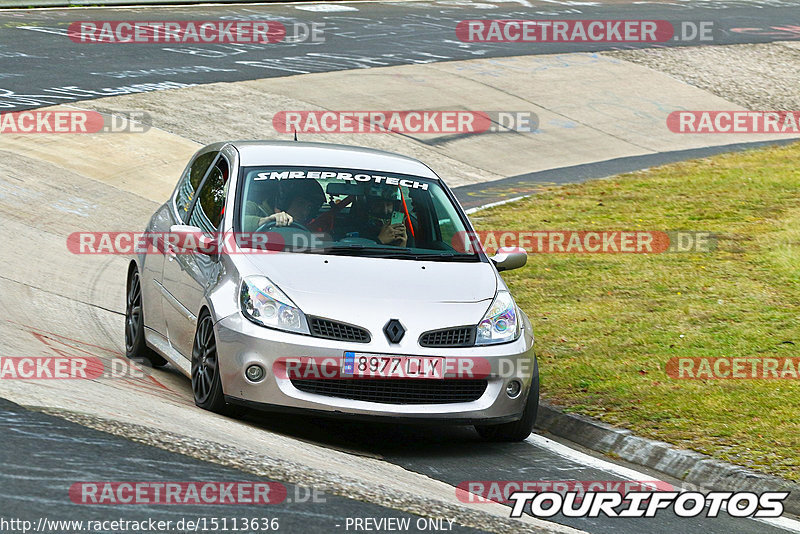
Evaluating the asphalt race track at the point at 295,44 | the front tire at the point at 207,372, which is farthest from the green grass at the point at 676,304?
the asphalt race track at the point at 295,44

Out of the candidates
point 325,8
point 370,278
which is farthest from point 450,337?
point 325,8

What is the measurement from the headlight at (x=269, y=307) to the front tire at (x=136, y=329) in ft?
6.37

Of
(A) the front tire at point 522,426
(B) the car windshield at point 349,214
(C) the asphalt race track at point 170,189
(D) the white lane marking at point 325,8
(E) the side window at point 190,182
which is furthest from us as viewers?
(D) the white lane marking at point 325,8

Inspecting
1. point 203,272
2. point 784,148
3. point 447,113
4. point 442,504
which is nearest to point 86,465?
point 442,504

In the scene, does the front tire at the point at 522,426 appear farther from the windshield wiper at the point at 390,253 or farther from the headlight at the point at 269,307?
the headlight at the point at 269,307

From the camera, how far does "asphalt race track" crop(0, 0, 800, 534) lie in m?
5.63

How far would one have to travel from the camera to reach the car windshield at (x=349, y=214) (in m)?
7.80

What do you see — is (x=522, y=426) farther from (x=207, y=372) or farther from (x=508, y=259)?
(x=207, y=372)

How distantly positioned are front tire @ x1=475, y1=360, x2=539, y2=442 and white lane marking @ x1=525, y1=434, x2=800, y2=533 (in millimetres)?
172

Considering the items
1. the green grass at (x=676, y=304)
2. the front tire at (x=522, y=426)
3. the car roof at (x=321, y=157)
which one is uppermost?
the car roof at (x=321, y=157)

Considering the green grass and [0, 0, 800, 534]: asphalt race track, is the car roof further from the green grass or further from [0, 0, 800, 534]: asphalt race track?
the green grass

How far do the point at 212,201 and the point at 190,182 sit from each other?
859mm

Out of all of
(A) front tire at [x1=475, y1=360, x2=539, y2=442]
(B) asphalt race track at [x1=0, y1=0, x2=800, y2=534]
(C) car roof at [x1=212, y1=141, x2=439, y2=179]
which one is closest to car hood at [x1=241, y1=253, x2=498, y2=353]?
(A) front tire at [x1=475, y1=360, x2=539, y2=442]

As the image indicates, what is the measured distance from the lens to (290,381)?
690 centimetres
